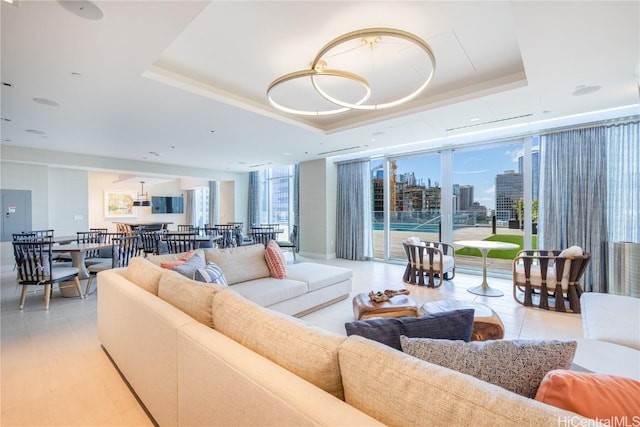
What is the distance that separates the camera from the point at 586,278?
4.53 metres

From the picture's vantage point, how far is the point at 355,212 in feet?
24.9

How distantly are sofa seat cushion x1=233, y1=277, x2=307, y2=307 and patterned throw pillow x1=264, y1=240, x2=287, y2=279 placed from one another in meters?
0.11

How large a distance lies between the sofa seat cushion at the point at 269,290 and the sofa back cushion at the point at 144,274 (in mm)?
934

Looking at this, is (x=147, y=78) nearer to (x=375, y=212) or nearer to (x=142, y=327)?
(x=142, y=327)

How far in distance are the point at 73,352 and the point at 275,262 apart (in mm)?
2110

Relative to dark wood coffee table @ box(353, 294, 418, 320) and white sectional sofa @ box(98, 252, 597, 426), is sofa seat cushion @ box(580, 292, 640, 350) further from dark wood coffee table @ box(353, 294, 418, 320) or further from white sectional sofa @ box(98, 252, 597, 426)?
white sectional sofa @ box(98, 252, 597, 426)

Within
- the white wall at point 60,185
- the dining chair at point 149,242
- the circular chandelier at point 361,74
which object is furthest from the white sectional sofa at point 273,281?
the white wall at point 60,185

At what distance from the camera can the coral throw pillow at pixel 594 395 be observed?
0.75 meters

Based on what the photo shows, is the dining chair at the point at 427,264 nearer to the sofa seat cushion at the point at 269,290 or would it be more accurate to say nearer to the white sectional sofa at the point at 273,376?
the sofa seat cushion at the point at 269,290

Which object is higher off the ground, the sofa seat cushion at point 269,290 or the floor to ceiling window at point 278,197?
the floor to ceiling window at point 278,197

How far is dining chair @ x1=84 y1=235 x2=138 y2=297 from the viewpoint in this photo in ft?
15.0

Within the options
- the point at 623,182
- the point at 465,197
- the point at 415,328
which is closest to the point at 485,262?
the point at 465,197

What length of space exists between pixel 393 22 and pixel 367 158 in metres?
4.86

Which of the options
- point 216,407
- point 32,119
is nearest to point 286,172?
point 32,119
